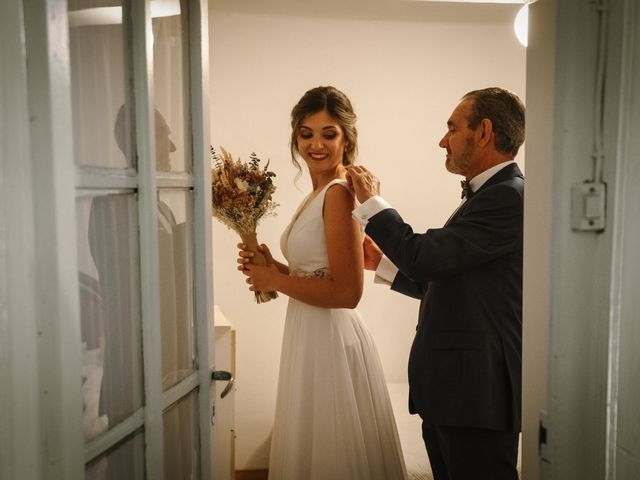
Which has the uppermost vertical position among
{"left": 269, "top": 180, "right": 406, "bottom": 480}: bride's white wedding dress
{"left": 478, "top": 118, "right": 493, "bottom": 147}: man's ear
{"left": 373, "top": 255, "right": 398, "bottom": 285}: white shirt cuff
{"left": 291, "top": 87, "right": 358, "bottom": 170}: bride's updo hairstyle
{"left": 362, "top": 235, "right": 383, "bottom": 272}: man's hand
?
{"left": 291, "top": 87, "right": 358, "bottom": 170}: bride's updo hairstyle

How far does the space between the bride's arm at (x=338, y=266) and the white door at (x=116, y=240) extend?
96 cm

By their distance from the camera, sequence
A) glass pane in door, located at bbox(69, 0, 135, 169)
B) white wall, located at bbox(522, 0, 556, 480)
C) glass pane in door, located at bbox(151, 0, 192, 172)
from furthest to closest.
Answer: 1. glass pane in door, located at bbox(151, 0, 192, 172)
2. white wall, located at bbox(522, 0, 556, 480)
3. glass pane in door, located at bbox(69, 0, 135, 169)

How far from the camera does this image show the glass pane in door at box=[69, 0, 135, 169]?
4.08 feet

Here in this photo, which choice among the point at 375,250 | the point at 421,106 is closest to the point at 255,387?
the point at 375,250

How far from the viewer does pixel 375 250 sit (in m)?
3.07

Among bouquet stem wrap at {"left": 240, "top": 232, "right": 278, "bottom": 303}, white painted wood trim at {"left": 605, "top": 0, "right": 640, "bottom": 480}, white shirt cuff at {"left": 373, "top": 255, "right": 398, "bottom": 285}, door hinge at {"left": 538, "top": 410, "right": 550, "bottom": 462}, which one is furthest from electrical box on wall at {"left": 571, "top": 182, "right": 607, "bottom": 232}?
bouquet stem wrap at {"left": 240, "top": 232, "right": 278, "bottom": 303}

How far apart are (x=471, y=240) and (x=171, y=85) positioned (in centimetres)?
111

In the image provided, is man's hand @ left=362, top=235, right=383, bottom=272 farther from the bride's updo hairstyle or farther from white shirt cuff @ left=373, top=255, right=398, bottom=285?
the bride's updo hairstyle

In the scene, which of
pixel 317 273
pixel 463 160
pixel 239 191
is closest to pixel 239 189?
pixel 239 191

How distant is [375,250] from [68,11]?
2.03m

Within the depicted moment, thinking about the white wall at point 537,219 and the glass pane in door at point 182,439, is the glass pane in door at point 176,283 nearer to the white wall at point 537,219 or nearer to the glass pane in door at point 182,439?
the glass pane in door at point 182,439

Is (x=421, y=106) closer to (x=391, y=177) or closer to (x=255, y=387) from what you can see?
(x=391, y=177)

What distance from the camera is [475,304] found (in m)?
2.33

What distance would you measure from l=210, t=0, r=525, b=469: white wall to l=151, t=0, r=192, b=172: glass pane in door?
2.08m
